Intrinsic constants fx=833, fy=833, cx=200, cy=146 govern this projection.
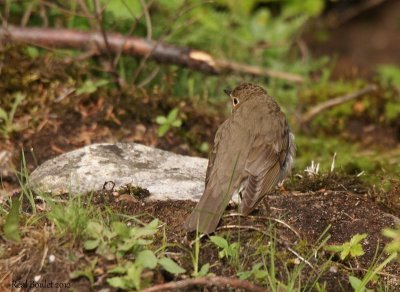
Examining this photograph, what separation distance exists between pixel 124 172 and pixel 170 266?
5.01 feet

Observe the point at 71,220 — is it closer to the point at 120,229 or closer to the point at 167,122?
the point at 120,229

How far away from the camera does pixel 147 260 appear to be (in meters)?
4.22

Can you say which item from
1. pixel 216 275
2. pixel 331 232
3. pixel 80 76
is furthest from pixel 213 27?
pixel 216 275

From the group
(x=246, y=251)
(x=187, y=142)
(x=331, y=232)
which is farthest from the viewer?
(x=187, y=142)

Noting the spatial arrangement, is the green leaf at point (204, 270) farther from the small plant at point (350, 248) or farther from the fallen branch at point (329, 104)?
the fallen branch at point (329, 104)

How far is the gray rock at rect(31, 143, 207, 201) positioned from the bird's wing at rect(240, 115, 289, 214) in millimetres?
404

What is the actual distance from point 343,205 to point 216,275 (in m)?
1.32

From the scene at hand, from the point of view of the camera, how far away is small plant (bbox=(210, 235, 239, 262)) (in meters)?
4.51

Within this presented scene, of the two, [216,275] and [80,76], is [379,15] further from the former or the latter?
[216,275]

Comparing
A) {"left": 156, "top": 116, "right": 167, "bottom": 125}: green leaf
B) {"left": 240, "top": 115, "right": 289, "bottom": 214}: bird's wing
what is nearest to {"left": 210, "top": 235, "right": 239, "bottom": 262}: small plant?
{"left": 240, "top": 115, "right": 289, "bottom": 214}: bird's wing

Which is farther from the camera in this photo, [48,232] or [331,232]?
[331,232]

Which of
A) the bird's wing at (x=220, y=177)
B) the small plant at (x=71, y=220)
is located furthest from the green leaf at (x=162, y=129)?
the small plant at (x=71, y=220)

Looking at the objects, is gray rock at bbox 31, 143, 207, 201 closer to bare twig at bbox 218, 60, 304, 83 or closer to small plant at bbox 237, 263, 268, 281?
small plant at bbox 237, 263, 268, 281

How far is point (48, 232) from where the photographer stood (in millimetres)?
4406
